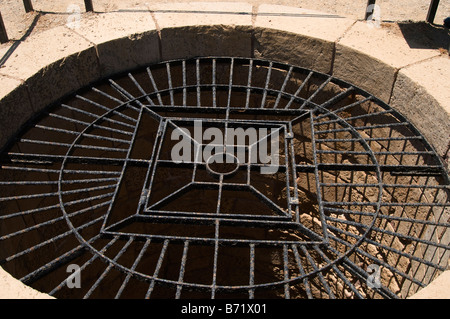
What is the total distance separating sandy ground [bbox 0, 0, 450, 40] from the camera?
470cm

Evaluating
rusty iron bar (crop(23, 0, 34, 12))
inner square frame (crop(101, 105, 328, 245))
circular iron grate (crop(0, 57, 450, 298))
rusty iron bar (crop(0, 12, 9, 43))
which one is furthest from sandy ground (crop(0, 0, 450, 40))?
inner square frame (crop(101, 105, 328, 245))

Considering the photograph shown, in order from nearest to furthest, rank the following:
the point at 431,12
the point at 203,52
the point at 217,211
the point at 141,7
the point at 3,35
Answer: the point at 217,211 → the point at 3,35 → the point at 431,12 → the point at 203,52 → the point at 141,7

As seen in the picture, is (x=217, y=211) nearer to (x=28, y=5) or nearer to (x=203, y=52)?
(x=203, y=52)

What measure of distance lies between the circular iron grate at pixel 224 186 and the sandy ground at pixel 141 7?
840 mm

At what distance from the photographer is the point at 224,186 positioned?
352 centimetres

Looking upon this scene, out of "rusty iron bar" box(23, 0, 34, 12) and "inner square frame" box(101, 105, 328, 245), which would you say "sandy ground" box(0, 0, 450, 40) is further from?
"inner square frame" box(101, 105, 328, 245)

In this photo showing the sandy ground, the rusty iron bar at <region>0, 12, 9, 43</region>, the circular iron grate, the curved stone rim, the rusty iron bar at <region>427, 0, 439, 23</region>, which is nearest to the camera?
the circular iron grate

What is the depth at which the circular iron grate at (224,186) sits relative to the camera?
318 centimetres

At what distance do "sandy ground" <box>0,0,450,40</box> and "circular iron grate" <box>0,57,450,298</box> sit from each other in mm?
840

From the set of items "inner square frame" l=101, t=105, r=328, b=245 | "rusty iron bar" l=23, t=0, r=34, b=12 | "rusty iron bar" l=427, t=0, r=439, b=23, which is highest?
"rusty iron bar" l=23, t=0, r=34, b=12

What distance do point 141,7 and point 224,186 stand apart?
246 cm

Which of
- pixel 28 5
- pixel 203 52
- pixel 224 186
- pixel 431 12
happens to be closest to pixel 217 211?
pixel 224 186
